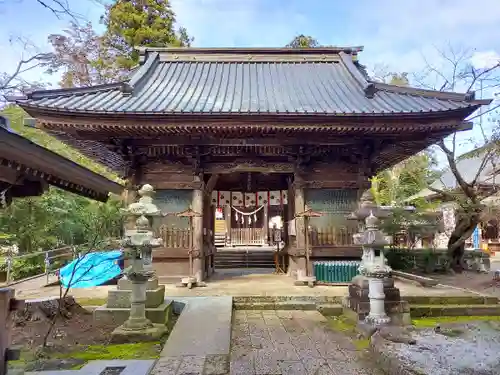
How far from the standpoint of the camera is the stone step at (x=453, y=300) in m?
8.30

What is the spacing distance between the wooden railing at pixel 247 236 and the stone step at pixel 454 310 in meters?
19.0

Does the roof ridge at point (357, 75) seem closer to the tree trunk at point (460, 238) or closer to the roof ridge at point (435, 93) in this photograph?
the roof ridge at point (435, 93)

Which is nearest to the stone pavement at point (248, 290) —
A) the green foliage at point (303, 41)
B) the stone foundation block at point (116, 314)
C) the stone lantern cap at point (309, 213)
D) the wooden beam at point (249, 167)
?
the stone foundation block at point (116, 314)

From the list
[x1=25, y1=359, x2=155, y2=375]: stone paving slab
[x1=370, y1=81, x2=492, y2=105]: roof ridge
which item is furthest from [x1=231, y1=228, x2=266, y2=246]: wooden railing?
[x1=25, y1=359, x2=155, y2=375]: stone paving slab

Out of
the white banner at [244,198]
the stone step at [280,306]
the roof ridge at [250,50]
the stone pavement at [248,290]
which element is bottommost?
the stone step at [280,306]

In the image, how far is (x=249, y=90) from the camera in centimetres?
1202

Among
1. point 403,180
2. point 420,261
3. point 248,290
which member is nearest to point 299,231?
point 248,290

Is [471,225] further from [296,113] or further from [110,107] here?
[110,107]

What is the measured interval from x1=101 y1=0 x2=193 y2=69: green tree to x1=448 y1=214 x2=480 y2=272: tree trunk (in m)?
18.3

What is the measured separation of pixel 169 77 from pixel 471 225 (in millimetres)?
11989

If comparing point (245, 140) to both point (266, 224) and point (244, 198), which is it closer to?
point (244, 198)

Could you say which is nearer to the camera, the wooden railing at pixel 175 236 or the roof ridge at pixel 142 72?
the wooden railing at pixel 175 236

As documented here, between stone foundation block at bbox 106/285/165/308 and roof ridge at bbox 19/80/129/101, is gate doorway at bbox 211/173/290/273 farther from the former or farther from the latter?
stone foundation block at bbox 106/285/165/308

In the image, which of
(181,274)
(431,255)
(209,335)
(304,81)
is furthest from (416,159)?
(209,335)
